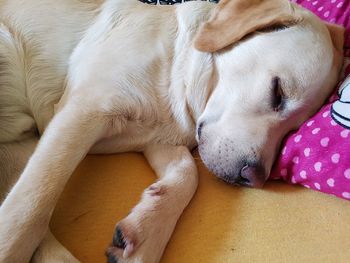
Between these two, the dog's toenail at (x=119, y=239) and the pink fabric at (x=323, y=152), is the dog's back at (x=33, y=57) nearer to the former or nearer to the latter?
the dog's toenail at (x=119, y=239)

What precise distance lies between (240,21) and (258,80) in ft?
0.69

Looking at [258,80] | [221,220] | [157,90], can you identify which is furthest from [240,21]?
[221,220]

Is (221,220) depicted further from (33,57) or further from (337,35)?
(33,57)

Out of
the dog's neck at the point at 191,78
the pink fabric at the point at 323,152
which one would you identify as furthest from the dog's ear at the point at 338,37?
the dog's neck at the point at 191,78

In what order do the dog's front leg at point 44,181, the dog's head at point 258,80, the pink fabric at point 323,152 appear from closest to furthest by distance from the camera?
1. the dog's front leg at point 44,181
2. the pink fabric at point 323,152
3. the dog's head at point 258,80

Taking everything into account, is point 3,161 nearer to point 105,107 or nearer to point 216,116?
point 105,107

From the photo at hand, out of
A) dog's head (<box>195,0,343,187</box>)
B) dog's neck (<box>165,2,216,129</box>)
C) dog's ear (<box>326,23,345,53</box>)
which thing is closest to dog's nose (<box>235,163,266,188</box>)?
dog's head (<box>195,0,343,187</box>)

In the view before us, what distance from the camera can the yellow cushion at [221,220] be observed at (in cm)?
115

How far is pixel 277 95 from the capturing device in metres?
1.38

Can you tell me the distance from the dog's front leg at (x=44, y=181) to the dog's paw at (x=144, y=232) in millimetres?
188

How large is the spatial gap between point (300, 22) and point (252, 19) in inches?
5.9

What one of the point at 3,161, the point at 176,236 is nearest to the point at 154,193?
the point at 176,236

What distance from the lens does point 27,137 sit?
1.54 m

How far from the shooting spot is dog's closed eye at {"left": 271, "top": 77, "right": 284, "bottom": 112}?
4.50ft
